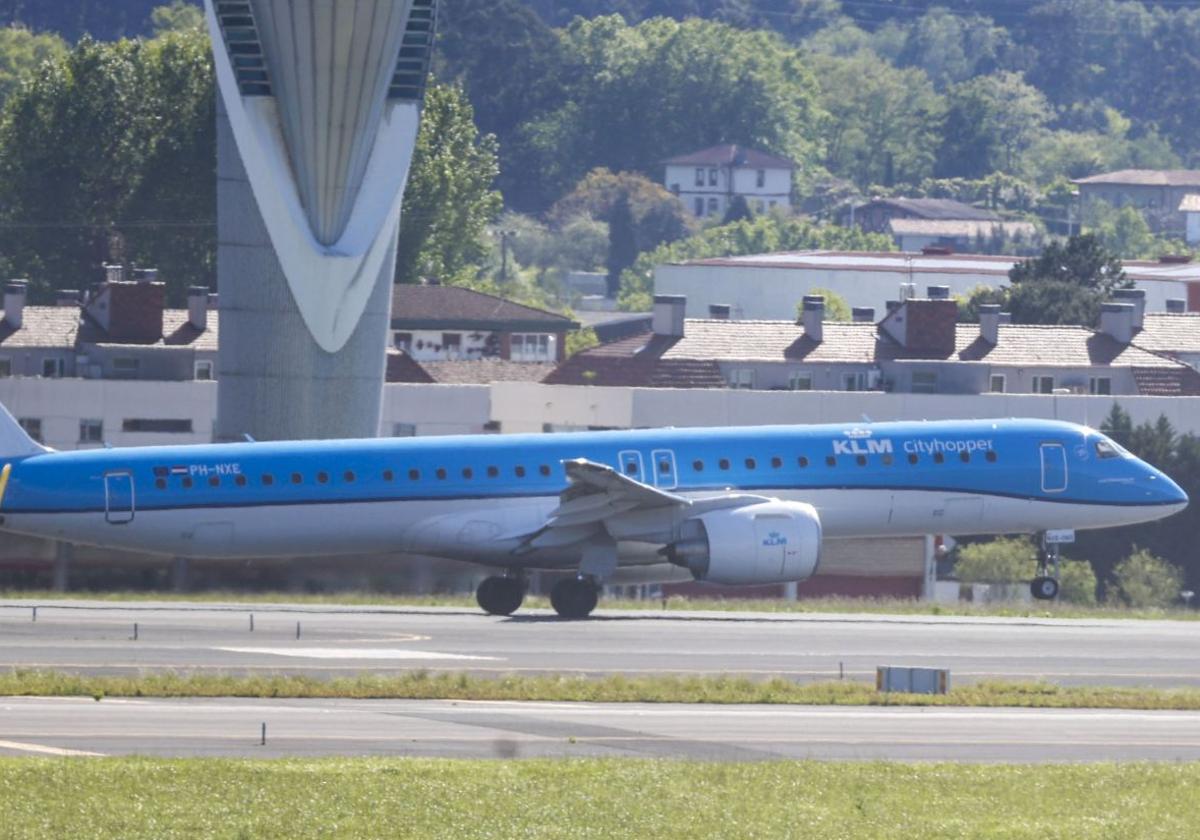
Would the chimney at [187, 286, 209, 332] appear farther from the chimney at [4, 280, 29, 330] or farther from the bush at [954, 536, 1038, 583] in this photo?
the bush at [954, 536, 1038, 583]

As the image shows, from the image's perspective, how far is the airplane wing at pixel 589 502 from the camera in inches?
1794

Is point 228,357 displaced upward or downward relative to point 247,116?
downward

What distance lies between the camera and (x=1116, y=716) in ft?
109

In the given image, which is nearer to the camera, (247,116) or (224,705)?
(224,705)

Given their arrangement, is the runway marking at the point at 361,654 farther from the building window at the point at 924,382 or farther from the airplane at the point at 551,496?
the building window at the point at 924,382

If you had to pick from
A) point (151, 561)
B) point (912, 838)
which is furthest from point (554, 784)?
point (151, 561)

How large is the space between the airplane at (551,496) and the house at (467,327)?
2735 inches

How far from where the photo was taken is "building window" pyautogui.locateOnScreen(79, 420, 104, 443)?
85.7 meters

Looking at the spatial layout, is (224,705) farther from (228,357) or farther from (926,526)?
(228,357)

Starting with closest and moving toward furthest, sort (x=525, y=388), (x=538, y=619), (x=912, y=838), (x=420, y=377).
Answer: (x=912, y=838) → (x=538, y=619) → (x=525, y=388) → (x=420, y=377)

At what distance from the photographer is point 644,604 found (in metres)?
51.7

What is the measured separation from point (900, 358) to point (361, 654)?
206 feet

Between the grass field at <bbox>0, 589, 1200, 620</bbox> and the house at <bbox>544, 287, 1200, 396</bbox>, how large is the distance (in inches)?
1703

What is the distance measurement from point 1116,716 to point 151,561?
20639 mm
